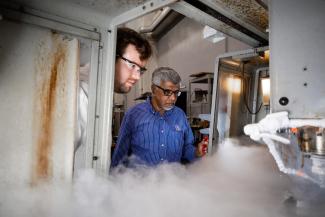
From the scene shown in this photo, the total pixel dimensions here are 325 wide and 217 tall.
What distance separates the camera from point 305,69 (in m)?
0.87

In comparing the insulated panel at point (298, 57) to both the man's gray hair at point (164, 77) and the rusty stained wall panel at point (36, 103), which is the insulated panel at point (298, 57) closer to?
the rusty stained wall panel at point (36, 103)

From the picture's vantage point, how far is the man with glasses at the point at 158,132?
2.20 m

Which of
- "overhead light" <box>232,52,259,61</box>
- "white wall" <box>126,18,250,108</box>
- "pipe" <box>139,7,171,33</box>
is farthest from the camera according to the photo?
"pipe" <box>139,7,171,33</box>

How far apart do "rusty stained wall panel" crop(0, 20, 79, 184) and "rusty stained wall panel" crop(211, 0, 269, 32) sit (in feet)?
2.47

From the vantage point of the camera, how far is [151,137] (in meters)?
2.21

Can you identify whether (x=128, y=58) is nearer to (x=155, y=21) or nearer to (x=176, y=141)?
(x=176, y=141)

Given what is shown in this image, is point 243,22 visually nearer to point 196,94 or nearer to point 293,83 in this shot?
point 293,83

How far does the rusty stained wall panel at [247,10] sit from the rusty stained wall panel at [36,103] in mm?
754

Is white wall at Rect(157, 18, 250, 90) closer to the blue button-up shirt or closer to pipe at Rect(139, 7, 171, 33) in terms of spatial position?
pipe at Rect(139, 7, 171, 33)

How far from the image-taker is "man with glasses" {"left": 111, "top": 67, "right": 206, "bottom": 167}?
2.20 meters

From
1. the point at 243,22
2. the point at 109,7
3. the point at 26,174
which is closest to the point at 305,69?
the point at 243,22

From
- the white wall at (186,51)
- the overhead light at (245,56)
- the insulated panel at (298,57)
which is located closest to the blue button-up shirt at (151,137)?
the overhead light at (245,56)

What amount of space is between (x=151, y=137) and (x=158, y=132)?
A: 8 centimetres

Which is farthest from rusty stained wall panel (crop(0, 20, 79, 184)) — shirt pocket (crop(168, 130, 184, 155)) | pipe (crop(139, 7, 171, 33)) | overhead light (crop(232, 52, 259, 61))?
pipe (crop(139, 7, 171, 33))
